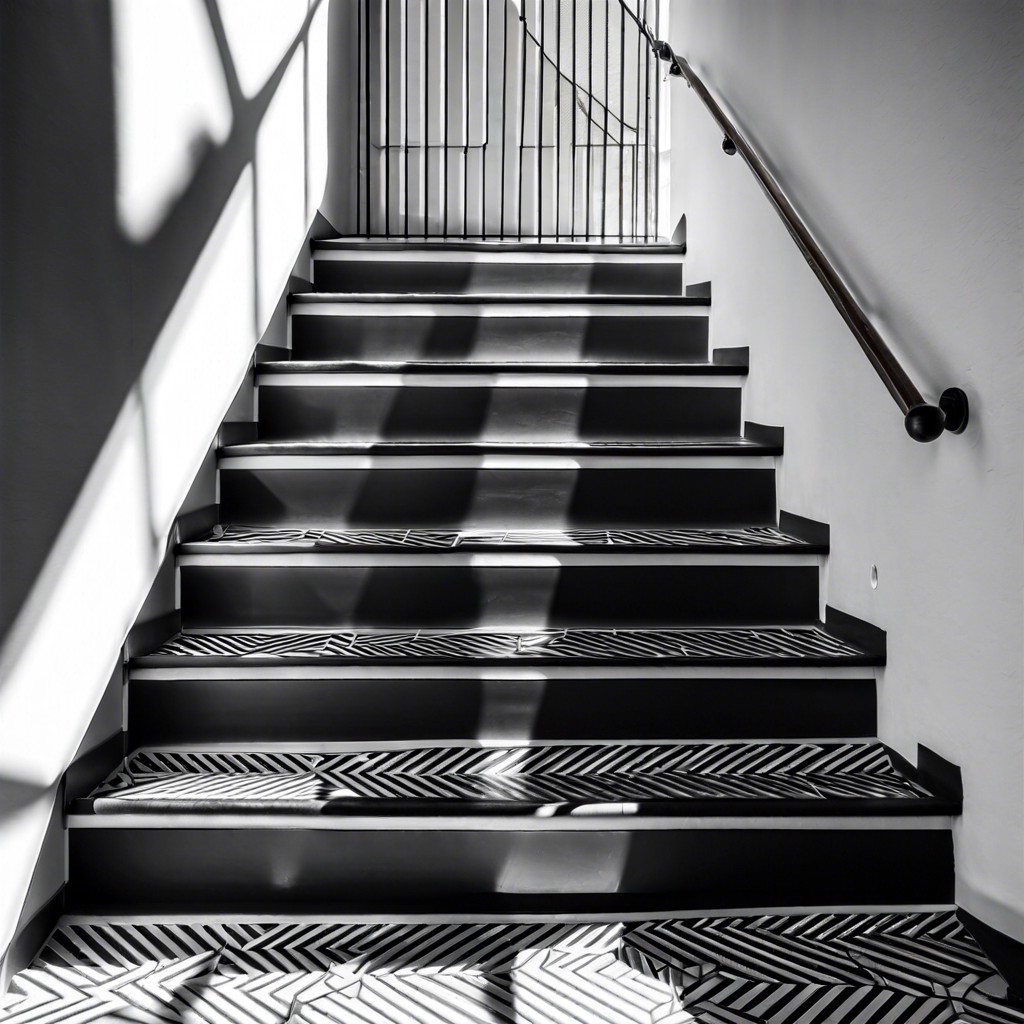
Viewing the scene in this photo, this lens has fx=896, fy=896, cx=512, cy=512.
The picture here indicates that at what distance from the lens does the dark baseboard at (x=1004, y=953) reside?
127 cm

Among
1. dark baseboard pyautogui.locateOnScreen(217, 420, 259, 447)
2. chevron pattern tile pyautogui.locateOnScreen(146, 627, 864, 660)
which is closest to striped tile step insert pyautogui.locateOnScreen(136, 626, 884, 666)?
A: chevron pattern tile pyautogui.locateOnScreen(146, 627, 864, 660)

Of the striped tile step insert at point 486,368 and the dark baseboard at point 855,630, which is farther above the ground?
the striped tile step insert at point 486,368

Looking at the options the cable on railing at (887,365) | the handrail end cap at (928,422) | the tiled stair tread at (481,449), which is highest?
the cable on railing at (887,365)

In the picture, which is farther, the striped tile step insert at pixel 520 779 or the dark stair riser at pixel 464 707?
the dark stair riser at pixel 464 707

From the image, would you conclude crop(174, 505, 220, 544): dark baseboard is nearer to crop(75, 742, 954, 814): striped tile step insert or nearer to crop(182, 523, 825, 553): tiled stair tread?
crop(182, 523, 825, 553): tiled stair tread

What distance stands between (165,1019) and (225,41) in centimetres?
203

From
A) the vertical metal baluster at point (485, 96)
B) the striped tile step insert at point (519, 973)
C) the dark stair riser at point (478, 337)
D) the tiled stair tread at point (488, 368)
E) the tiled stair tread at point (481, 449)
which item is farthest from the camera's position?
the vertical metal baluster at point (485, 96)

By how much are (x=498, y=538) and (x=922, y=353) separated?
0.99 metres

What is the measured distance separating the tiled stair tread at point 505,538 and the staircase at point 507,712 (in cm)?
1

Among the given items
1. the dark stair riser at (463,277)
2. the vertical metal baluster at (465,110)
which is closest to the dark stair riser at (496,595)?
the dark stair riser at (463,277)

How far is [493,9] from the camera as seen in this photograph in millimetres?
5219

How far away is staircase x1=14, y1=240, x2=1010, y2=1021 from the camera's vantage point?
58.0 inches

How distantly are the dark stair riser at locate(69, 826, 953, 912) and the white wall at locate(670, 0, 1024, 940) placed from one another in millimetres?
158

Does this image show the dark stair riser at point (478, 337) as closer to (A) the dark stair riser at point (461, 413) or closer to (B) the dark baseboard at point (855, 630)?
(A) the dark stair riser at point (461, 413)
